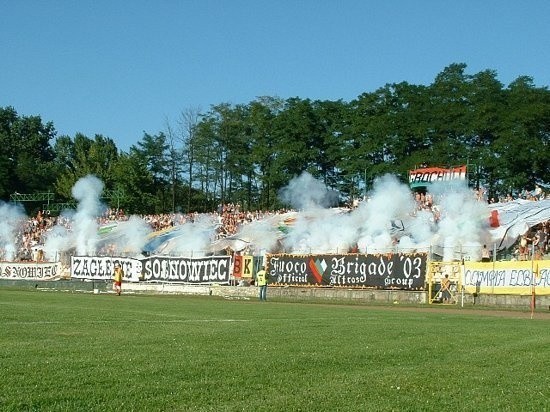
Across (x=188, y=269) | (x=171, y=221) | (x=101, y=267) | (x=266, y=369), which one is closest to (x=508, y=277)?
(x=188, y=269)

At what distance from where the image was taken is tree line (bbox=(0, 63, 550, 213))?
59.2 metres

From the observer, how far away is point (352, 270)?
43125mm

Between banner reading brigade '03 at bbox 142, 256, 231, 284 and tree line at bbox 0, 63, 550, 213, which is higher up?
tree line at bbox 0, 63, 550, 213

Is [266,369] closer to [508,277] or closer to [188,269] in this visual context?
[508,277]

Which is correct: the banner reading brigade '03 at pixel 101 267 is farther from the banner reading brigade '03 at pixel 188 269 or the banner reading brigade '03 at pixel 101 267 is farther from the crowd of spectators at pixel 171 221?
the crowd of spectators at pixel 171 221

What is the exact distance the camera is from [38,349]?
1194 cm

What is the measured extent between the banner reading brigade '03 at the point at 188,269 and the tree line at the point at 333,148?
62.9 feet

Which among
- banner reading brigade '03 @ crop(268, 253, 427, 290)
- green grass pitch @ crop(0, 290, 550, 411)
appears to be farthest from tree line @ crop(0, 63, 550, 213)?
green grass pitch @ crop(0, 290, 550, 411)

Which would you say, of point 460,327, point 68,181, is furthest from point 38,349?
point 68,181

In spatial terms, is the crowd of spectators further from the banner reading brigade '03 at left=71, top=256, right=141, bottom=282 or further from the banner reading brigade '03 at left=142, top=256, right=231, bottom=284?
the banner reading brigade '03 at left=142, top=256, right=231, bottom=284

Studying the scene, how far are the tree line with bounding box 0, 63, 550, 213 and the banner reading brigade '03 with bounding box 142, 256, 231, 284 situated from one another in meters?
19.2

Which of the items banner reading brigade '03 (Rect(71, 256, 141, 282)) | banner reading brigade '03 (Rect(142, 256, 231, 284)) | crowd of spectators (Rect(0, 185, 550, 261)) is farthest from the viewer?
banner reading brigade '03 (Rect(71, 256, 141, 282))

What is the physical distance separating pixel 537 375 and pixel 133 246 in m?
54.9

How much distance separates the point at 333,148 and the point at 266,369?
2385 inches
